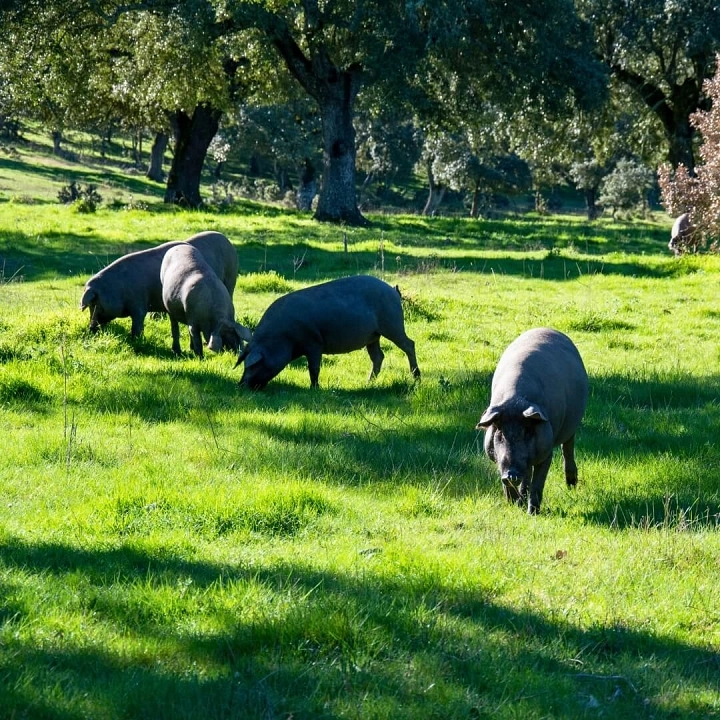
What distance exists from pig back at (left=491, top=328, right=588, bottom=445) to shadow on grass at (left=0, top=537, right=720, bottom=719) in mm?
2078

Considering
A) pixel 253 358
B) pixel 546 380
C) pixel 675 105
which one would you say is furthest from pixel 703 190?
pixel 546 380

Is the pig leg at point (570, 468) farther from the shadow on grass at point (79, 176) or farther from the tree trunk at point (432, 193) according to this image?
the tree trunk at point (432, 193)

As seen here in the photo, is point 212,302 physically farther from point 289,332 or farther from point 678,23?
point 678,23

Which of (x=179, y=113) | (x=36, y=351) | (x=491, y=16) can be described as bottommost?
(x=36, y=351)

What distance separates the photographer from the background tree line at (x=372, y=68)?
93.0 feet

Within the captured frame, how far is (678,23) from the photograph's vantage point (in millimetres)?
32812

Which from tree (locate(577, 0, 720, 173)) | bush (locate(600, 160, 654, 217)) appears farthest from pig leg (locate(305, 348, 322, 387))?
bush (locate(600, 160, 654, 217))

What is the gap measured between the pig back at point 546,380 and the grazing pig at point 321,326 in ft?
12.2

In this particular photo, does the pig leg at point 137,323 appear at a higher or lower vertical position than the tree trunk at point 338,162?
lower

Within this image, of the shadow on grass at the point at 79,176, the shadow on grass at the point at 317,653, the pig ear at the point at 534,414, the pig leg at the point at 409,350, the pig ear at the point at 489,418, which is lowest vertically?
the shadow on grass at the point at 317,653

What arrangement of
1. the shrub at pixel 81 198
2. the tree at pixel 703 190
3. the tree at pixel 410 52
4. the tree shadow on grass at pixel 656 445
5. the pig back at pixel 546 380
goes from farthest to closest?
the shrub at pixel 81 198
the tree at pixel 410 52
the tree at pixel 703 190
the tree shadow on grass at pixel 656 445
the pig back at pixel 546 380

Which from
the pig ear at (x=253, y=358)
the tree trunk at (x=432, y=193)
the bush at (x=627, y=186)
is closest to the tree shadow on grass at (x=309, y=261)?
the pig ear at (x=253, y=358)

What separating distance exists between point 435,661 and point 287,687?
2.64 ft

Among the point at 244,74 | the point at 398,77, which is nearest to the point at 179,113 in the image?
the point at 244,74
